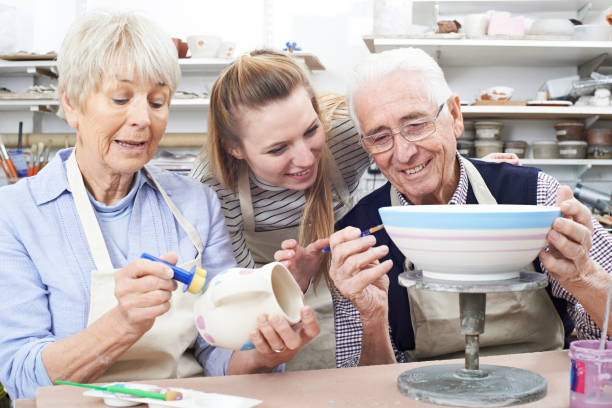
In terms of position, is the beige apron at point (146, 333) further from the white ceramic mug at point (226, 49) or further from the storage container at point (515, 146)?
the storage container at point (515, 146)

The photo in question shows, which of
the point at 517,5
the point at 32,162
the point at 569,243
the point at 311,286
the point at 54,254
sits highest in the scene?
the point at 517,5

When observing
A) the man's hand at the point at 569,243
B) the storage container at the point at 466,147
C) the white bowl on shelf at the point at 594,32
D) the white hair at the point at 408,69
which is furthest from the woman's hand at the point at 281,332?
the white bowl on shelf at the point at 594,32

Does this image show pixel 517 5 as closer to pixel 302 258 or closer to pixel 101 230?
pixel 302 258

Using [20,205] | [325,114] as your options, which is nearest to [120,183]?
[20,205]

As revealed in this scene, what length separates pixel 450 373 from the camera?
984 mm

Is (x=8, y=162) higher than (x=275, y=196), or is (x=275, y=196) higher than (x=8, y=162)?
(x=275, y=196)

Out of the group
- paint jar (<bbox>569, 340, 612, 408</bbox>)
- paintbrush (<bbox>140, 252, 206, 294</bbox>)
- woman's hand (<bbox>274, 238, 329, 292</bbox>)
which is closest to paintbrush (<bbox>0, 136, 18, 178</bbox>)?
woman's hand (<bbox>274, 238, 329, 292</bbox>)

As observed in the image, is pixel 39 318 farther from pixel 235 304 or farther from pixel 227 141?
pixel 227 141

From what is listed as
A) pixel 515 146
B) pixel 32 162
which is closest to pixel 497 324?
pixel 515 146

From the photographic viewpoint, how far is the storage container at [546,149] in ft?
11.3

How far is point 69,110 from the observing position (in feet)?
4.36

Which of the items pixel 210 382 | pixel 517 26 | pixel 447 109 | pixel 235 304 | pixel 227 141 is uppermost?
pixel 517 26

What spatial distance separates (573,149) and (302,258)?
8.03 ft

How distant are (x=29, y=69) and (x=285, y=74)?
95.6 inches
